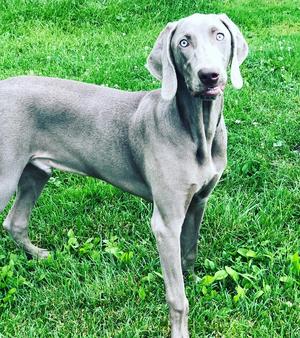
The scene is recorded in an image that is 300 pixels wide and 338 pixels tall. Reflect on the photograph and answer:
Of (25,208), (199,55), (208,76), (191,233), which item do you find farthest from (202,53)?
(25,208)

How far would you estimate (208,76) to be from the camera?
2.62 metres

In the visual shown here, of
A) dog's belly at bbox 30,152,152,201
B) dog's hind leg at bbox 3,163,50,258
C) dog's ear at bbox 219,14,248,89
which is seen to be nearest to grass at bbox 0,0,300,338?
dog's hind leg at bbox 3,163,50,258

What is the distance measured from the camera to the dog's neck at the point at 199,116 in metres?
2.97

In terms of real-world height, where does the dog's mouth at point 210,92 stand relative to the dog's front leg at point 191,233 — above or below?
above

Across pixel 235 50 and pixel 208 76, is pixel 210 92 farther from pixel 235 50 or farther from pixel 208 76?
pixel 235 50

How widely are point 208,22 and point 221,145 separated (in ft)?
2.15

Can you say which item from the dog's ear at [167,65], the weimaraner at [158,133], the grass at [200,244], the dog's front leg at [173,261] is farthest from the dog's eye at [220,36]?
the grass at [200,244]

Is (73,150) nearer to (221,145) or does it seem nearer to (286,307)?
(221,145)

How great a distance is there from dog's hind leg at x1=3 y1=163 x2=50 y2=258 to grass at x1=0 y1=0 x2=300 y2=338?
0.09m

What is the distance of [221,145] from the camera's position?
3129mm

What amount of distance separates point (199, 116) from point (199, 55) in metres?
0.38

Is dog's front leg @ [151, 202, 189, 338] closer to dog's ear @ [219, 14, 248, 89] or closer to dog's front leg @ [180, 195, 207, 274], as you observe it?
dog's front leg @ [180, 195, 207, 274]

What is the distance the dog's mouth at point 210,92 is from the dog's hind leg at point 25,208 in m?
1.34

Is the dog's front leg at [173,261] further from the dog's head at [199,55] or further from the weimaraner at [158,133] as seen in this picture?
the dog's head at [199,55]
